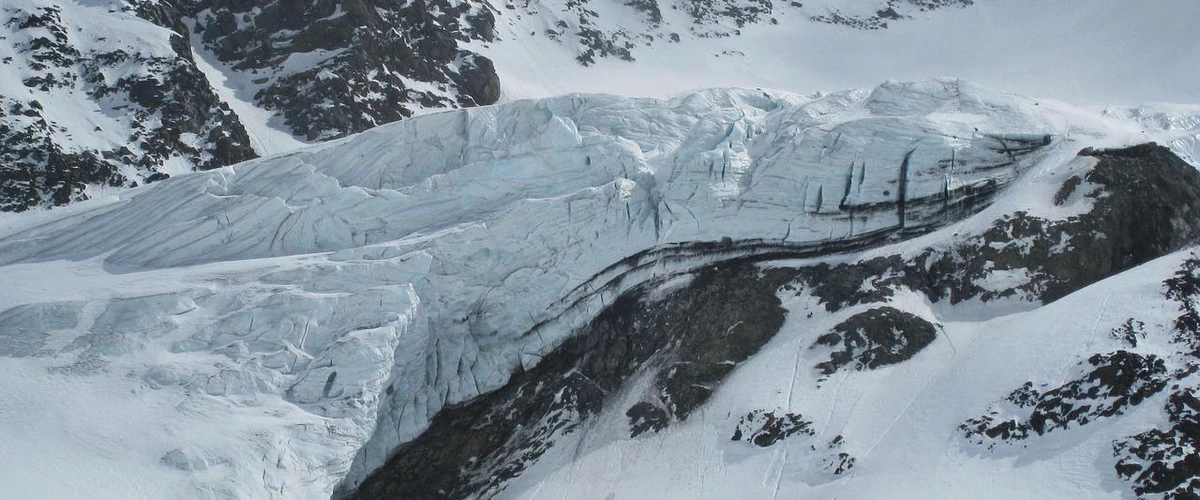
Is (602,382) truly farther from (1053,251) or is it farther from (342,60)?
(342,60)

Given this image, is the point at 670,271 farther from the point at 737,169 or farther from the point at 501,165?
the point at 501,165

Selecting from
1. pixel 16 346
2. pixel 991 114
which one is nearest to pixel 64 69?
pixel 16 346

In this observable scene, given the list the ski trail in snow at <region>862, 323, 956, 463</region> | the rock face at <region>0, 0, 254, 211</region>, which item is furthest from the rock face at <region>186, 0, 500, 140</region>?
the ski trail in snow at <region>862, 323, 956, 463</region>

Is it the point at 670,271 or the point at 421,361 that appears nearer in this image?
the point at 421,361

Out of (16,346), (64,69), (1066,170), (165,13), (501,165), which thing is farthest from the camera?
(165,13)

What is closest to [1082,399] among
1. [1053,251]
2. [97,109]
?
[1053,251]

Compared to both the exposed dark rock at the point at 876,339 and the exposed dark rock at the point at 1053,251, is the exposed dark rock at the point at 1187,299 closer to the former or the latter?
the exposed dark rock at the point at 1053,251

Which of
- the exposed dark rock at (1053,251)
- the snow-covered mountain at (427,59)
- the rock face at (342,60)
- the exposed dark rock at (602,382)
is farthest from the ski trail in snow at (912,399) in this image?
the rock face at (342,60)
